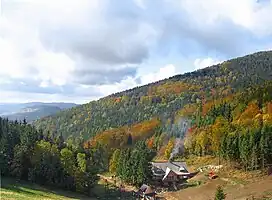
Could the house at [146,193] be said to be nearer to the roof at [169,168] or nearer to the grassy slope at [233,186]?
the grassy slope at [233,186]

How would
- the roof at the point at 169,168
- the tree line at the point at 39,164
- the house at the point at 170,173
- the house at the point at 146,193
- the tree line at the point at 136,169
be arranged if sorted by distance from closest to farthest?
the tree line at the point at 39,164, the house at the point at 146,193, the tree line at the point at 136,169, the house at the point at 170,173, the roof at the point at 169,168

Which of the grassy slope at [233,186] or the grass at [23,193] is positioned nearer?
the grass at [23,193]

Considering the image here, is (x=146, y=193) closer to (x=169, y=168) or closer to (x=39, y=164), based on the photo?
(x=39, y=164)

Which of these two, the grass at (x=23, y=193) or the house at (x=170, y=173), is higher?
the grass at (x=23, y=193)

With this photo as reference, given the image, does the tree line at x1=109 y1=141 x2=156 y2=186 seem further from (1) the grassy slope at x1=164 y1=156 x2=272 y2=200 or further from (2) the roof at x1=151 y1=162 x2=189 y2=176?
(2) the roof at x1=151 y1=162 x2=189 y2=176

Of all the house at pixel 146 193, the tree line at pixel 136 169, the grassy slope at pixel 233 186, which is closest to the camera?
the grassy slope at pixel 233 186

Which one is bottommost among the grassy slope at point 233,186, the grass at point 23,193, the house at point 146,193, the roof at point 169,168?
the house at point 146,193

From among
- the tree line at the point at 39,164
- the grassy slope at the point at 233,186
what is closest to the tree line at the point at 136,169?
the grassy slope at the point at 233,186

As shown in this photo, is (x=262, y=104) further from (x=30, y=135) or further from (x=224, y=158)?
(x=30, y=135)

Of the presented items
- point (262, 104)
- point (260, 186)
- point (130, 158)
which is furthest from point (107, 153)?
point (260, 186)
